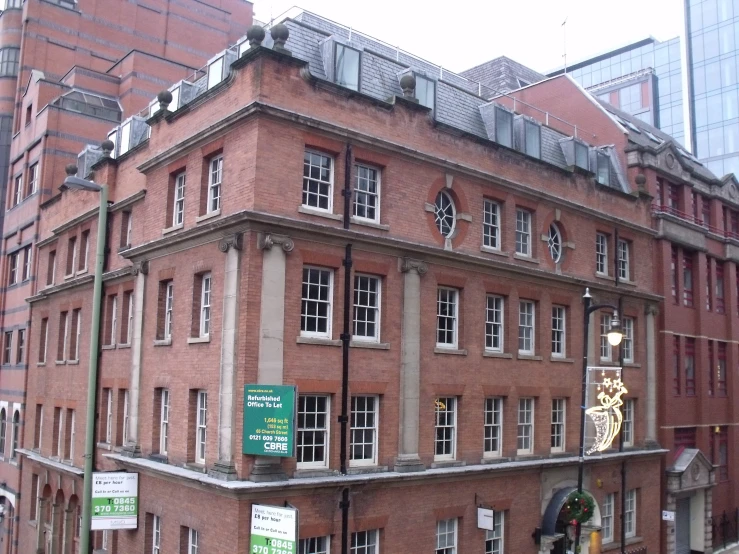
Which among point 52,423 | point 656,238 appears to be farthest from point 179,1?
point 656,238

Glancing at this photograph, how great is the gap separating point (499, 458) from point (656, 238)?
532 inches

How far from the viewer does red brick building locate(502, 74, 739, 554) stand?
105ft

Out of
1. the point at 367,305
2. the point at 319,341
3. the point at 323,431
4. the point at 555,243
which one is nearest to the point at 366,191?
the point at 367,305

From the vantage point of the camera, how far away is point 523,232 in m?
26.1

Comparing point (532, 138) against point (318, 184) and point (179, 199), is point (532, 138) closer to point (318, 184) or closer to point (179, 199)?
point (318, 184)

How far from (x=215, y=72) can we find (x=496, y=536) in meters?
16.3

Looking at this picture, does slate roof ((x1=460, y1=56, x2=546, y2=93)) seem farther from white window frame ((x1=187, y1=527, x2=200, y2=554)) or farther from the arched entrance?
white window frame ((x1=187, y1=527, x2=200, y2=554))

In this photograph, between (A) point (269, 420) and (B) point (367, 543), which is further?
(B) point (367, 543)

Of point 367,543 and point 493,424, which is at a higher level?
point 493,424

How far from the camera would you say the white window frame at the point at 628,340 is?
30.3 m

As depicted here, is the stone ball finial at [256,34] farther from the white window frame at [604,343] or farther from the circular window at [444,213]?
the white window frame at [604,343]

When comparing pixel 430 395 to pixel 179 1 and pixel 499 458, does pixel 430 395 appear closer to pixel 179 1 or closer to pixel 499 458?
pixel 499 458

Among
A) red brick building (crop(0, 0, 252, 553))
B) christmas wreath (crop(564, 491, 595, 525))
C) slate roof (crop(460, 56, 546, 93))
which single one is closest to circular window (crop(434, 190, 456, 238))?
christmas wreath (crop(564, 491, 595, 525))

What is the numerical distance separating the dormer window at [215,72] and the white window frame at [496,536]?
605 inches
